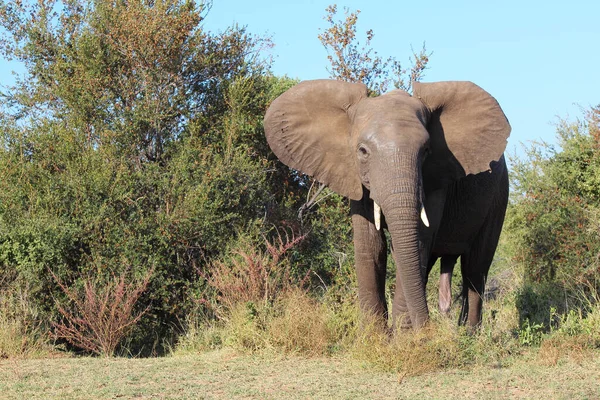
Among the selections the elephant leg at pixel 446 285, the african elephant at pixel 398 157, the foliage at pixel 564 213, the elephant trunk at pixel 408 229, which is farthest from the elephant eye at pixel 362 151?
the foliage at pixel 564 213

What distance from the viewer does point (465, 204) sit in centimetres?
955

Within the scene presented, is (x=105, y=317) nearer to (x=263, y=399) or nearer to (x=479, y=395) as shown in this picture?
(x=263, y=399)

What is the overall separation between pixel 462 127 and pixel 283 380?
3.37 meters

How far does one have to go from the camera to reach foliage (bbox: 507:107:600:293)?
13.3 meters

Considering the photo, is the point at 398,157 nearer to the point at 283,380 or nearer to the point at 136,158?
the point at 283,380

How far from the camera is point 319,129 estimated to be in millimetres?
8734

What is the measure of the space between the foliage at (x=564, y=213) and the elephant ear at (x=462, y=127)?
472 cm

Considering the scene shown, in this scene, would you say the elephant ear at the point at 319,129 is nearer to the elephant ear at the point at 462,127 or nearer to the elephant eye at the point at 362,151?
the elephant eye at the point at 362,151

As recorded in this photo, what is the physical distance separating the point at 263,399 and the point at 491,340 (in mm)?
2711

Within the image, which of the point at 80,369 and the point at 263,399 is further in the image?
the point at 80,369

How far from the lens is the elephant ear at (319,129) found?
27.8ft

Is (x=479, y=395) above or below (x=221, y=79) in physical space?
below

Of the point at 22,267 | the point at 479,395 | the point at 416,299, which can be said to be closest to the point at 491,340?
the point at 416,299

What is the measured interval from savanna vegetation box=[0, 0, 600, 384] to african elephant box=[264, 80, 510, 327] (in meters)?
0.77
